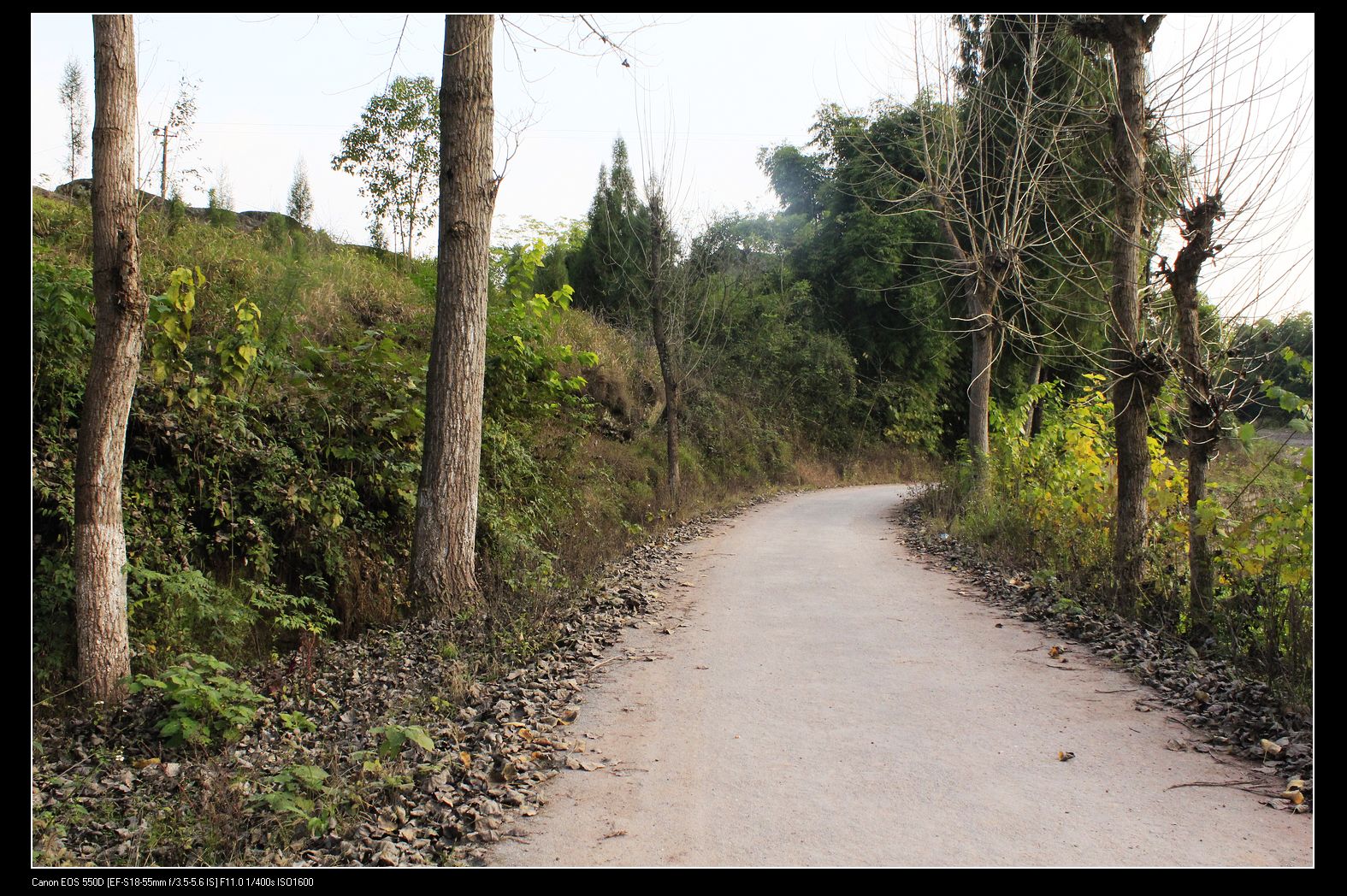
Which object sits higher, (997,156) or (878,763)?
(997,156)

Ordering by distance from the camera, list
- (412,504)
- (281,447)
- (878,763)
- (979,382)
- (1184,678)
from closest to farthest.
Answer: (878,763), (1184,678), (281,447), (412,504), (979,382)

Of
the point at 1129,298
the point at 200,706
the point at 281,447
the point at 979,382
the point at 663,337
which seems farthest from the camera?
the point at 663,337

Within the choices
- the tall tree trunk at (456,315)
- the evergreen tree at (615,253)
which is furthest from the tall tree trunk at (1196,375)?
the evergreen tree at (615,253)

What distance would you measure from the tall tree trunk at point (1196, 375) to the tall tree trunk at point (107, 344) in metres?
8.08

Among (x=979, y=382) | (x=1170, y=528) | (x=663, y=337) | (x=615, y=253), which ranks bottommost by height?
(x=1170, y=528)

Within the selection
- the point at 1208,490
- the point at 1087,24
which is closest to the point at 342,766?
Answer: the point at 1208,490

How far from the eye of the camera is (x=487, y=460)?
10.6m

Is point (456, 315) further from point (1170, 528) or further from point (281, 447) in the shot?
point (1170, 528)

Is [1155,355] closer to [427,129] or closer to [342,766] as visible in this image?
[342,766]

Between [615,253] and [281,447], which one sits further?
[615,253]

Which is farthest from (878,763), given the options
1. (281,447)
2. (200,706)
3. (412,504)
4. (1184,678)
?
(281,447)

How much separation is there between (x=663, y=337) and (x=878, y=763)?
526 inches

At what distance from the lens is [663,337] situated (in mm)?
17062

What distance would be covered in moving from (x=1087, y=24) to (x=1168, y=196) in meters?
1.99
